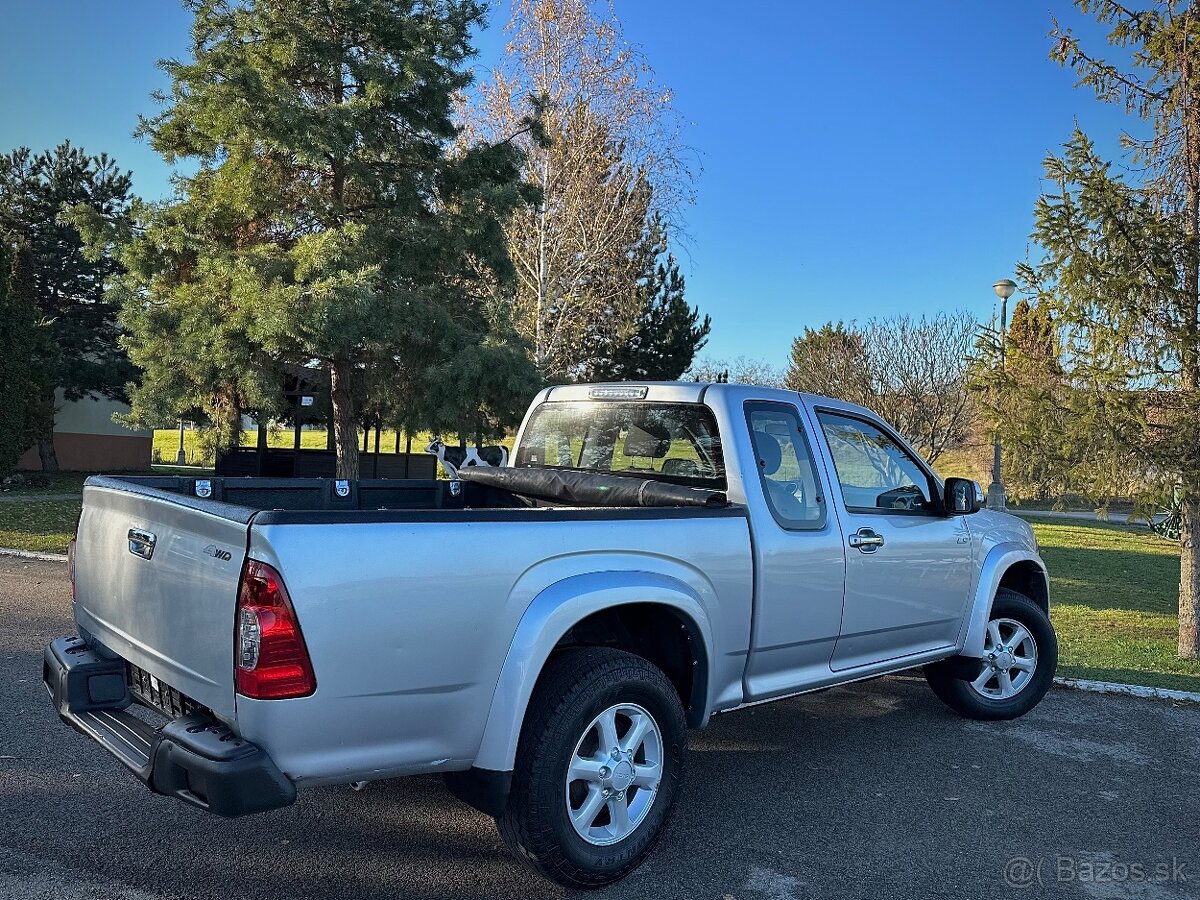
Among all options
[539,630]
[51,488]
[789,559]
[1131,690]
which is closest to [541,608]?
[539,630]

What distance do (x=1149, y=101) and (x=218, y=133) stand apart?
12136mm

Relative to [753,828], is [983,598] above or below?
above

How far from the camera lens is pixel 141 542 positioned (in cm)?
320

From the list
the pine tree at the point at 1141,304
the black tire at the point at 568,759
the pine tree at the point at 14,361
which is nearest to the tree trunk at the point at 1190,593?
the pine tree at the point at 1141,304

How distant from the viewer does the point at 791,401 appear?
4.53 m

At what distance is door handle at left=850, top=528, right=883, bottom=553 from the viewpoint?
4387 millimetres

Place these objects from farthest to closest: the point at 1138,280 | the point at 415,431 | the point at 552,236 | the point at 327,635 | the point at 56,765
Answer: the point at 552,236
the point at 415,431
the point at 1138,280
the point at 56,765
the point at 327,635

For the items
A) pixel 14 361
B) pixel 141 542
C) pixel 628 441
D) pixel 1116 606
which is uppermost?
pixel 14 361

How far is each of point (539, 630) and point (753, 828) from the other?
4.92 feet

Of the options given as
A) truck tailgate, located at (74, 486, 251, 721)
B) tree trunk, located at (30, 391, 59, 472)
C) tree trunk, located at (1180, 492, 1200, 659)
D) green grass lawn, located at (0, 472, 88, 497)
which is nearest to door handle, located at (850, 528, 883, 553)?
truck tailgate, located at (74, 486, 251, 721)

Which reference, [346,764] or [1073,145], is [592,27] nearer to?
[1073,145]

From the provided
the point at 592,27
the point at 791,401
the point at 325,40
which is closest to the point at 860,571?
the point at 791,401

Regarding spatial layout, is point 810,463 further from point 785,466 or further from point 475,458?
point 475,458

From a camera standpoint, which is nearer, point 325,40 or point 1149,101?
point 1149,101
